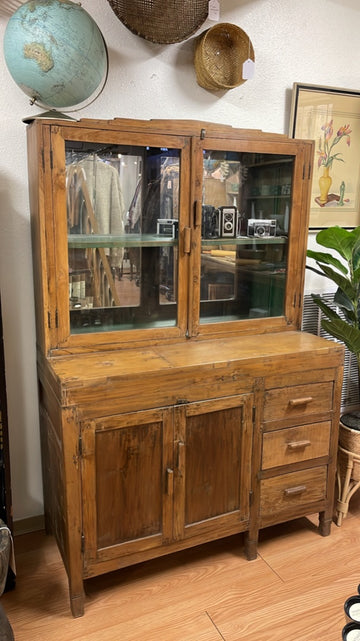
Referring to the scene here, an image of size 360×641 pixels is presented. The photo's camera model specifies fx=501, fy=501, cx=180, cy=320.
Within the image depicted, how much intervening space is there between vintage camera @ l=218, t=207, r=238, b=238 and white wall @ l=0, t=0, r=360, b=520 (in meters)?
0.50

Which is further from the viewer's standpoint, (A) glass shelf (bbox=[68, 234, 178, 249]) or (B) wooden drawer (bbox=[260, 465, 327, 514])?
(B) wooden drawer (bbox=[260, 465, 327, 514])

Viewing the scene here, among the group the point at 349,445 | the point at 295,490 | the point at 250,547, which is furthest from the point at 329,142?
the point at 250,547

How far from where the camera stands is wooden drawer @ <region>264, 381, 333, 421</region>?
6.59 ft

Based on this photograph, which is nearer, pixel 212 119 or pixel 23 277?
pixel 23 277

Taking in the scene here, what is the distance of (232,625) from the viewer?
1.76 meters

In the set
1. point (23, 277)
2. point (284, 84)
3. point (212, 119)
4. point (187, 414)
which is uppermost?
point (284, 84)

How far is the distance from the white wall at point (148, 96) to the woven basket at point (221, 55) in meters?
0.09

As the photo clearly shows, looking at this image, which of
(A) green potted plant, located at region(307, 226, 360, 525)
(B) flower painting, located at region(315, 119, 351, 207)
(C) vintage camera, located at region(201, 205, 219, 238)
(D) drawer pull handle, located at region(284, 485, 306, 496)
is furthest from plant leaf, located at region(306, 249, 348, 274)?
(D) drawer pull handle, located at region(284, 485, 306, 496)

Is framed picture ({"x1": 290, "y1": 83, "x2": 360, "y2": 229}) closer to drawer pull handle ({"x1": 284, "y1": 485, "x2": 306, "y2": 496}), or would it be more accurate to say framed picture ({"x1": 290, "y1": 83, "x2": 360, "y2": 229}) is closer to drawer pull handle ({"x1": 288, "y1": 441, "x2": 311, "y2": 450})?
drawer pull handle ({"x1": 288, "y1": 441, "x2": 311, "y2": 450})

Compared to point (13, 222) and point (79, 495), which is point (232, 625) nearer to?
point (79, 495)

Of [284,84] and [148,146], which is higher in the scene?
[284,84]

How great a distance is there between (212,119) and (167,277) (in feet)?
2.73

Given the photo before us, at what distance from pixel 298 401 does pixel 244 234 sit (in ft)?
2.47

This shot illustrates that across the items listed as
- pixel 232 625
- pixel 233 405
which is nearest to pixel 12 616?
pixel 232 625
